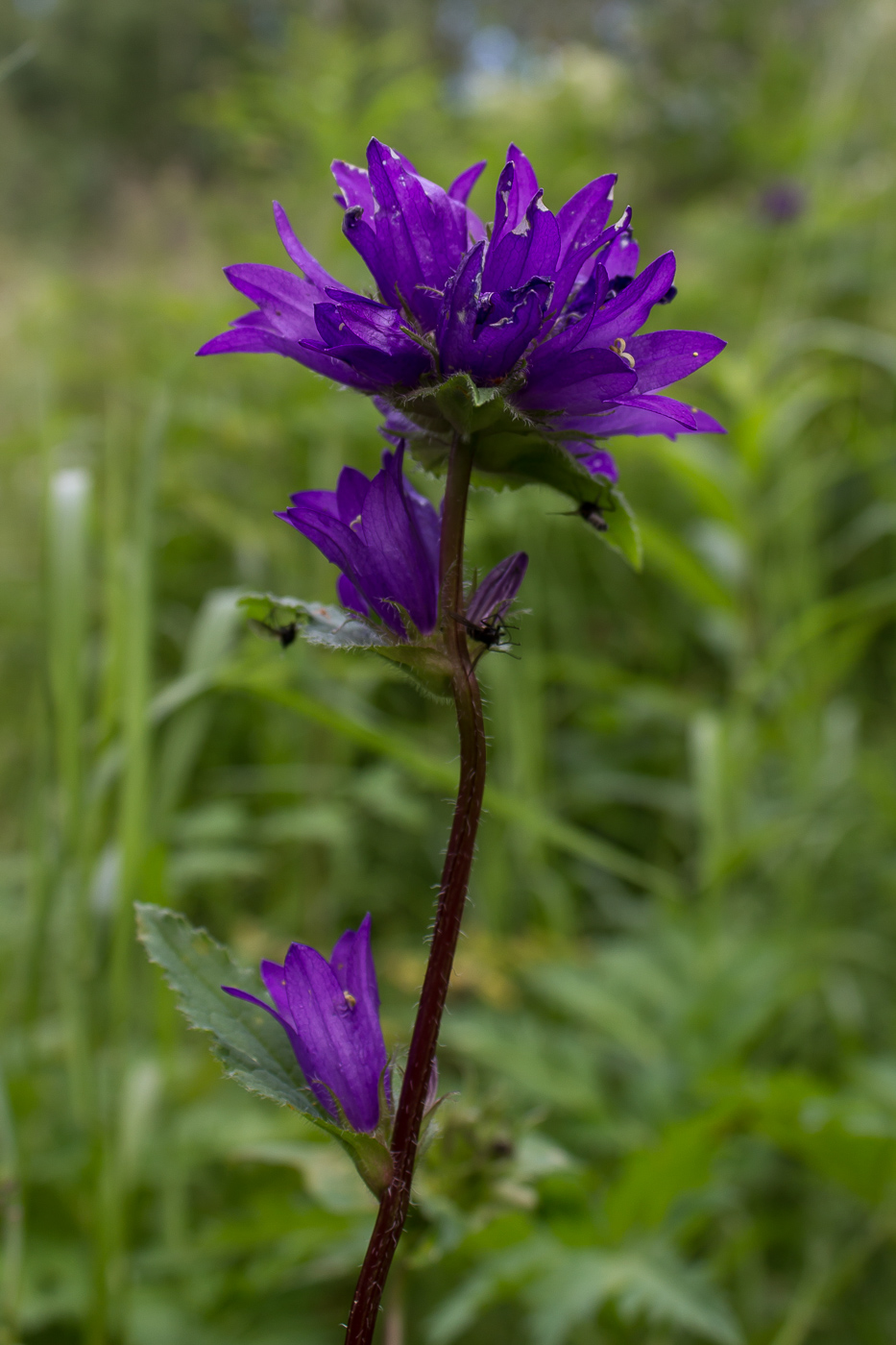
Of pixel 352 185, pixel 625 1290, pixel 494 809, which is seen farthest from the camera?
pixel 494 809

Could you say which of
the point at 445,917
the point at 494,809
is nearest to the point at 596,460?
the point at 445,917

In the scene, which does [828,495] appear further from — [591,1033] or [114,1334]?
[114,1334]

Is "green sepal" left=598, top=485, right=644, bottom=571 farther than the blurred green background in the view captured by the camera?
No

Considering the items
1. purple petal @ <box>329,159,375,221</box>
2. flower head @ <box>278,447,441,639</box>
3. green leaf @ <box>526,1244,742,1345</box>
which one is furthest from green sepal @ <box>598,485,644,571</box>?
green leaf @ <box>526,1244,742,1345</box>

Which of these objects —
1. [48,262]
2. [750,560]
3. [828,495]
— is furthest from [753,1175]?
[48,262]

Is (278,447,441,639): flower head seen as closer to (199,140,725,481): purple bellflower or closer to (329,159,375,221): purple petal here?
(199,140,725,481): purple bellflower

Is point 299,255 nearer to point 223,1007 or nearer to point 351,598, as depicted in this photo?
point 351,598

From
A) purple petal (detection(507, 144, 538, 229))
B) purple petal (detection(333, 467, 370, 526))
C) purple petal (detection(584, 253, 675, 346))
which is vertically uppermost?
purple petal (detection(507, 144, 538, 229))
